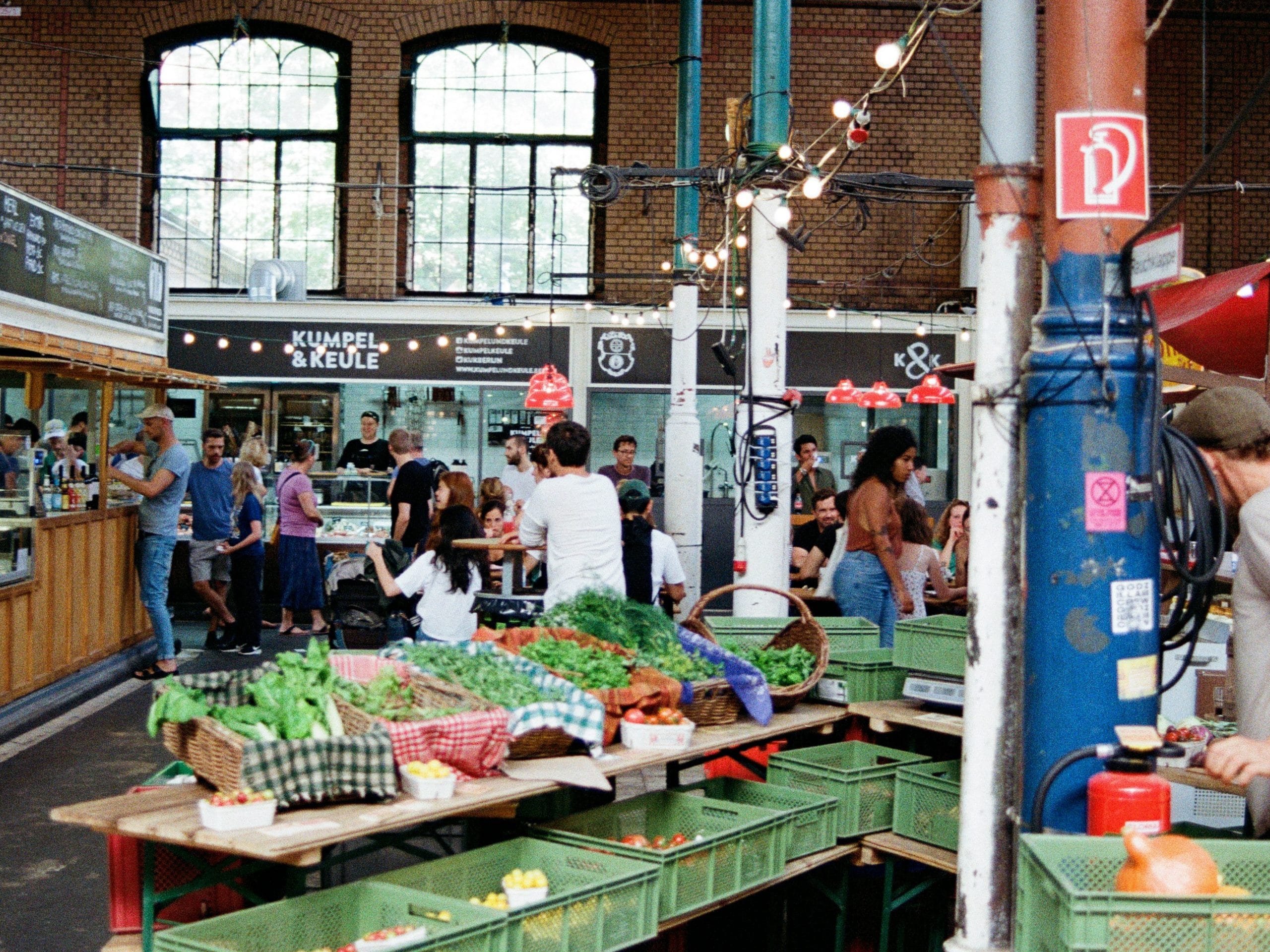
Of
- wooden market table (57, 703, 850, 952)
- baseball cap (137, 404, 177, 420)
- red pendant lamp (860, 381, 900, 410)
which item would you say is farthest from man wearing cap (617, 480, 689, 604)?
red pendant lamp (860, 381, 900, 410)

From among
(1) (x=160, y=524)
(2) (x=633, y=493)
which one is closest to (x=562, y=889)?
(2) (x=633, y=493)

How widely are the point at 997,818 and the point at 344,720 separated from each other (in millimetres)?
2042

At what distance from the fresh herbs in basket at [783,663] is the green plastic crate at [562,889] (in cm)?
152

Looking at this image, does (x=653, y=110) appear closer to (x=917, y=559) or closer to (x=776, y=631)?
(x=917, y=559)

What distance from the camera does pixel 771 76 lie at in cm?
882

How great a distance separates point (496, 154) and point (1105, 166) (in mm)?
15644

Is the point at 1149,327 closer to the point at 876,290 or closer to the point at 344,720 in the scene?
the point at 344,720

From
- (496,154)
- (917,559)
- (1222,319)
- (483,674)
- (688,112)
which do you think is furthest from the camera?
(496,154)

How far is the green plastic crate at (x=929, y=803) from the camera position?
536cm

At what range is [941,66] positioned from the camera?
18422 mm

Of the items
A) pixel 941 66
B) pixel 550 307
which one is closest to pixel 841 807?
pixel 550 307

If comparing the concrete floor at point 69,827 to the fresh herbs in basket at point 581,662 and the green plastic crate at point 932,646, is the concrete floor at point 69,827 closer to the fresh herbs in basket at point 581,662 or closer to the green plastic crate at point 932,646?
the fresh herbs in basket at point 581,662

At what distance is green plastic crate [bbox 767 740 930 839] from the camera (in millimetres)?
5430

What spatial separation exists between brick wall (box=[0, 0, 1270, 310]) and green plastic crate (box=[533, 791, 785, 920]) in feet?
44.9
